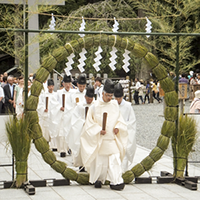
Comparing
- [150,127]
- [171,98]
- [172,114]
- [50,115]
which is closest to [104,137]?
[172,114]

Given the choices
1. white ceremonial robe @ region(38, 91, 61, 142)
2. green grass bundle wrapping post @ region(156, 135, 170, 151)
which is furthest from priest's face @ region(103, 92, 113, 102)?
white ceremonial robe @ region(38, 91, 61, 142)

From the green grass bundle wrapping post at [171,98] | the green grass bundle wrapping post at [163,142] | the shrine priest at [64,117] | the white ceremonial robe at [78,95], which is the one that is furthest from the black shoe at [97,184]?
the white ceremonial robe at [78,95]

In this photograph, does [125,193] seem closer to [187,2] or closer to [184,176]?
[184,176]

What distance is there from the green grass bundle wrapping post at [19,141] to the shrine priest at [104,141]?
963 mm

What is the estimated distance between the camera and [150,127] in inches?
619

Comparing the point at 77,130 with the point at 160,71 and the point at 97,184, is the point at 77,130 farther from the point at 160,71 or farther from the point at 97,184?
the point at 160,71

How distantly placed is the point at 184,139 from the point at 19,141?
108 inches

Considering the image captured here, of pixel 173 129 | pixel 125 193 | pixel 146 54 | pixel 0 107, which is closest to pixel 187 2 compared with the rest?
pixel 146 54

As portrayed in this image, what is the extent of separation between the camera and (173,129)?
24.9 feet

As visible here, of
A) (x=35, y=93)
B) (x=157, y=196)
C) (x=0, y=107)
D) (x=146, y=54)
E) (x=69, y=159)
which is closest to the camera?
(x=157, y=196)

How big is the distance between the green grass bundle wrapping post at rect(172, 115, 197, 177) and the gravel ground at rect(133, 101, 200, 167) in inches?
66.6

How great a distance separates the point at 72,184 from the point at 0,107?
7266 millimetres

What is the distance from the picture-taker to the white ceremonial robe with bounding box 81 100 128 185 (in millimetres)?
7121

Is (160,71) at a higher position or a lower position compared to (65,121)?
higher
